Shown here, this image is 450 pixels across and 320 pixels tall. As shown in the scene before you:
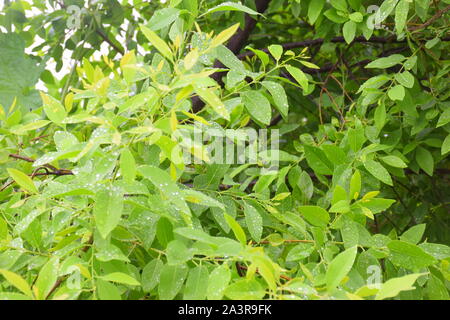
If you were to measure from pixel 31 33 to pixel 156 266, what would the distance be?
137cm

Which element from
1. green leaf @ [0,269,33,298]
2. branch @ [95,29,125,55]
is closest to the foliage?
green leaf @ [0,269,33,298]

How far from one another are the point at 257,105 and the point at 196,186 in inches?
6.6

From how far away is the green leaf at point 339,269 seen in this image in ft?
1.79

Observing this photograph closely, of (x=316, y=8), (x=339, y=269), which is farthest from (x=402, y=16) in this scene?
(x=339, y=269)

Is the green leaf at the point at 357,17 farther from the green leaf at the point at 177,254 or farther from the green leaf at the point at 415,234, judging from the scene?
the green leaf at the point at 177,254

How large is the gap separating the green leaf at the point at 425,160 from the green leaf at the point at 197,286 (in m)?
0.90

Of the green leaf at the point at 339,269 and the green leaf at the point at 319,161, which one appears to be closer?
the green leaf at the point at 339,269

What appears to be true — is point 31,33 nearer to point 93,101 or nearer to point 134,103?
point 93,101

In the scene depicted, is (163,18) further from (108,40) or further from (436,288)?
(108,40)

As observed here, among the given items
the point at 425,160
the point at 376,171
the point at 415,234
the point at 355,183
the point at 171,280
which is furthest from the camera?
the point at 425,160

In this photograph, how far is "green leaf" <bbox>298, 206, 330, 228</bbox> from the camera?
760 millimetres

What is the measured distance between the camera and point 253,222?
30.7 inches

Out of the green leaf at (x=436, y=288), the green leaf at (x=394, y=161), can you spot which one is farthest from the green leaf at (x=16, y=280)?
the green leaf at (x=394, y=161)
